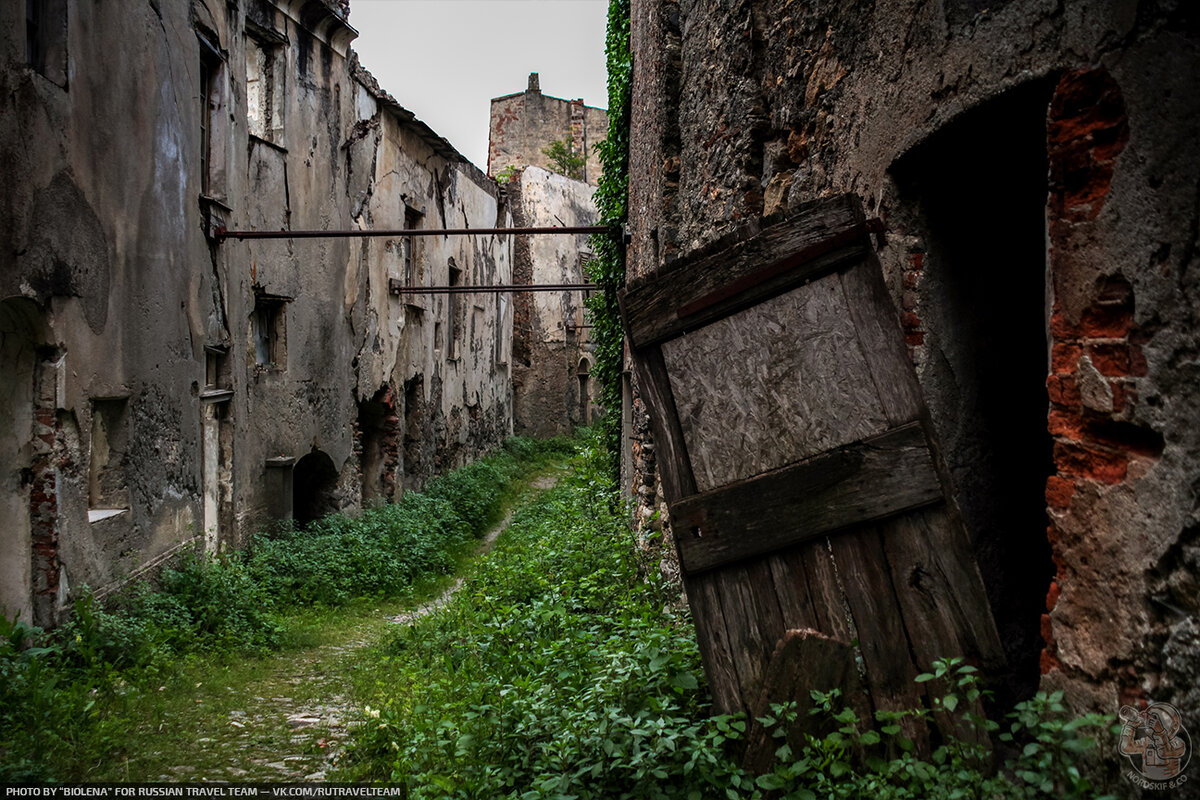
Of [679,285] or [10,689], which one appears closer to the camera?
[679,285]

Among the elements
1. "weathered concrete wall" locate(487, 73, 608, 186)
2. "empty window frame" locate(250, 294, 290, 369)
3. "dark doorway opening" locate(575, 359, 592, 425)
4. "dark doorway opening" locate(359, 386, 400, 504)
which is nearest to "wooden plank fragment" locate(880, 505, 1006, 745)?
"empty window frame" locate(250, 294, 290, 369)

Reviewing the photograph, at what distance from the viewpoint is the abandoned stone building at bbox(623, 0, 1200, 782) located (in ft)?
5.71

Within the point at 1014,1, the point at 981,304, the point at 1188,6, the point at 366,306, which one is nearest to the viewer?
the point at 1188,6

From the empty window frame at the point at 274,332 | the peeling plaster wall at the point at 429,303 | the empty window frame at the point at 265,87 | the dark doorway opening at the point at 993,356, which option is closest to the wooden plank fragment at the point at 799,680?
the dark doorway opening at the point at 993,356

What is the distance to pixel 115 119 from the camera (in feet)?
19.6

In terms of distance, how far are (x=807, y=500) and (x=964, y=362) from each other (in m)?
0.84

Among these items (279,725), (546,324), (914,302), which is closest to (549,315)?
(546,324)

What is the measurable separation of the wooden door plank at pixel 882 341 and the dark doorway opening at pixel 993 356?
49cm

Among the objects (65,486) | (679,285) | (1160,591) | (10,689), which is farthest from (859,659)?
(65,486)

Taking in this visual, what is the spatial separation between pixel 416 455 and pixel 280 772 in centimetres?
949

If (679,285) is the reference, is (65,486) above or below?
above

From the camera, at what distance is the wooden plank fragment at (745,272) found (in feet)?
7.72

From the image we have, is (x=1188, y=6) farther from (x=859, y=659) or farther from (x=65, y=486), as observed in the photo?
(x=65, y=486)

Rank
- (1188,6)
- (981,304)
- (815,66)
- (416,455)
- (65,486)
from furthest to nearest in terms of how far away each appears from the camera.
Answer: (416,455)
(65,486)
(815,66)
(981,304)
(1188,6)
